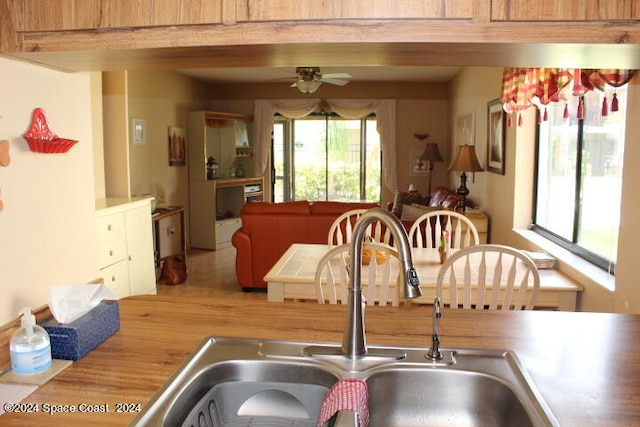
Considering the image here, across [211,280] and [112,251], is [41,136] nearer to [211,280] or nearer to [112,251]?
[112,251]

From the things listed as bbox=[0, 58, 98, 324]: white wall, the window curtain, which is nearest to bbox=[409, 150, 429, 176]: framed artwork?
the window curtain

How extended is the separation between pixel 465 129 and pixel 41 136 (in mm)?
6040

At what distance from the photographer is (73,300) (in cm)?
132

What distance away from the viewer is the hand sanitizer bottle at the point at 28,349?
3.80 ft

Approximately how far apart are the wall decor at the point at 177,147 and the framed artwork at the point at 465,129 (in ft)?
12.6

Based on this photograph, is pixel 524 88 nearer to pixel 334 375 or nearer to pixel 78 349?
pixel 334 375

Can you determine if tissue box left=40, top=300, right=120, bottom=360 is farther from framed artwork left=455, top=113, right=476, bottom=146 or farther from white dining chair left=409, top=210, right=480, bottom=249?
framed artwork left=455, top=113, right=476, bottom=146

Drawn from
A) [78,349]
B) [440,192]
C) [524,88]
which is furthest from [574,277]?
[440,192]

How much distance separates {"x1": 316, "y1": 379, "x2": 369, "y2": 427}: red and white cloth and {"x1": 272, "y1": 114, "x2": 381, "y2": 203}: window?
7.66m

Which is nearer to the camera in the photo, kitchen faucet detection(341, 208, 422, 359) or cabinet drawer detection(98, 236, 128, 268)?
kitchen faucet detection(341, 208, 422, 359)

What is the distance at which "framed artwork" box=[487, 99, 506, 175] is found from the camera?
189 inches

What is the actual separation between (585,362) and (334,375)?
2.01 ft

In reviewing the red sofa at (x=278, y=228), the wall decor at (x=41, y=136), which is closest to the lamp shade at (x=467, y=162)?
the red sofa at (x=278, y=228)

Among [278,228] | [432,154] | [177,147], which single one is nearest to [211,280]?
[278,228]
